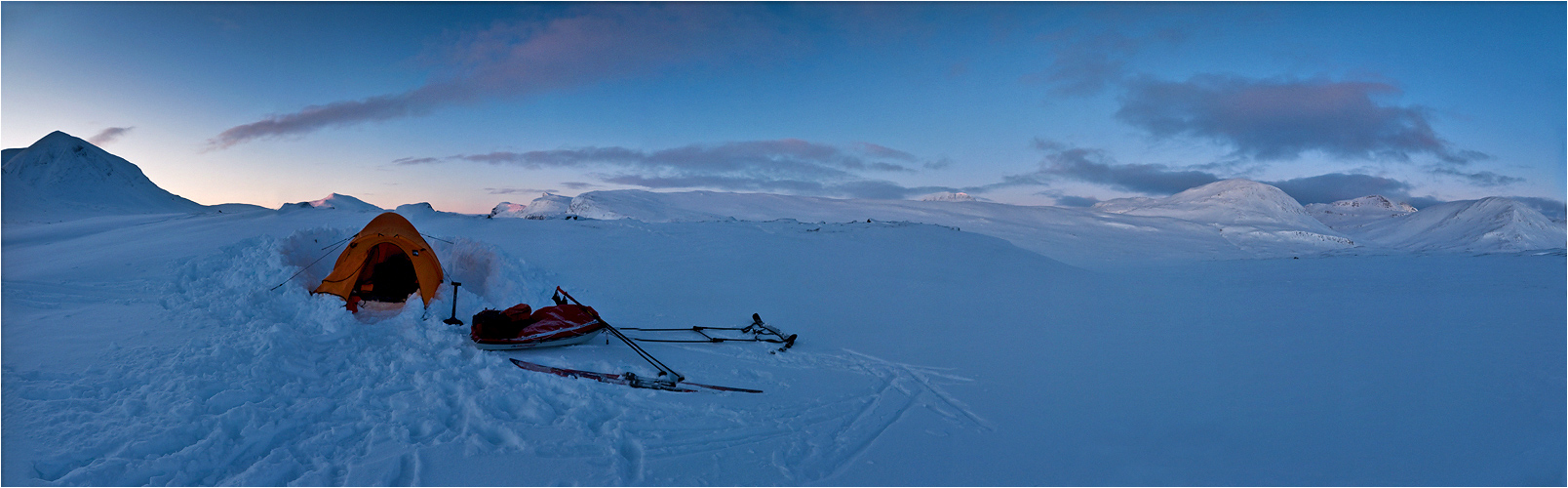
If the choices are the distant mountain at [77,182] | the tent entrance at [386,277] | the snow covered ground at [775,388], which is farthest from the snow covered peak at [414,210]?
the distant mountain at [77,182]

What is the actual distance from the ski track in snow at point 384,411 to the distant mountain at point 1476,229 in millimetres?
79343

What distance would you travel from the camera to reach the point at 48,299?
24.9 feet

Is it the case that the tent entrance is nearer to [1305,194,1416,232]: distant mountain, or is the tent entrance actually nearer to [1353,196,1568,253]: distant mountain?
[1353,196,1568,253]: distant mountain

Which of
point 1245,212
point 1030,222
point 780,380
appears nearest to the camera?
point 780,380

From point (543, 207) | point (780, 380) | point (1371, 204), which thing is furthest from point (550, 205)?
point (1371, 204)

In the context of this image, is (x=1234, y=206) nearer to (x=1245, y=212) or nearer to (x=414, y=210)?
(x=1245, y=212)

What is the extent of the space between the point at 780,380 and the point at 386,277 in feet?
25.1

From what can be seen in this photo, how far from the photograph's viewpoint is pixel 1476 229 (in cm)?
6838

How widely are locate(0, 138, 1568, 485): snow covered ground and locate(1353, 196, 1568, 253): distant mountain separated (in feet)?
239

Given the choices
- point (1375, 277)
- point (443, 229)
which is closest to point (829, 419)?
point (443, 229)

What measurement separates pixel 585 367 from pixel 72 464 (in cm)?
338

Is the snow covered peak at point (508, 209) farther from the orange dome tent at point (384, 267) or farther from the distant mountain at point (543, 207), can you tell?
the orange dome tent at point (384, 267)

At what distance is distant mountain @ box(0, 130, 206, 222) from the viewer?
59125mm

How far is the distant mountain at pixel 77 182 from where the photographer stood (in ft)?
194
